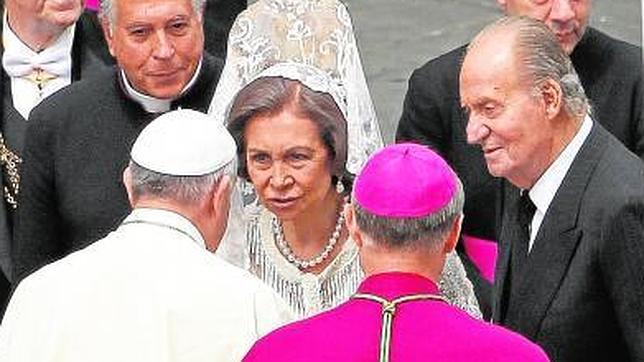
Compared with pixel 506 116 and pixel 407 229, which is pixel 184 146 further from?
pixel 506 116

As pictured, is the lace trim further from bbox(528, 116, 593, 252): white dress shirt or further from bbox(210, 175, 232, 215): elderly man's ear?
bbox(210, 175, 232, 215): elderly man's ear

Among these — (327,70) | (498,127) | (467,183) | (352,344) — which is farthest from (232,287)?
(467,183)

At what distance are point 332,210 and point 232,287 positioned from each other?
0.99 metres

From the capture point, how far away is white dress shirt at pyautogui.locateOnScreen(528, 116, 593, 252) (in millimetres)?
4645

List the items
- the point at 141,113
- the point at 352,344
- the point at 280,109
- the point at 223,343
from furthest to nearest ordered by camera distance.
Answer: the point at 141,113
the point at 280,109
the point at 223,343
the point at 352,344

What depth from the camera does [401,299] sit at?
3.89 metres

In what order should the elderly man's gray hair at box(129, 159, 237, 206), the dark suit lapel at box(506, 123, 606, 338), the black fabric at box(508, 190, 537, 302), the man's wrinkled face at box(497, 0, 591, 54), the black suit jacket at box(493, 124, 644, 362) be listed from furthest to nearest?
1. the man's wrinkled face at box(497, 0, 591, 54)
2. the black fabric at box(508, 190, 537, 302)
3. the dark suit lapel at box(506, 123, 606, 338)
4. the black suit jacket at box(493, 124, 644, 362)
5. the elderly man's gray hair at box(129, 159, 237, 206)

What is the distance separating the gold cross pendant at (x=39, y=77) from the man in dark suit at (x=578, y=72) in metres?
1.05

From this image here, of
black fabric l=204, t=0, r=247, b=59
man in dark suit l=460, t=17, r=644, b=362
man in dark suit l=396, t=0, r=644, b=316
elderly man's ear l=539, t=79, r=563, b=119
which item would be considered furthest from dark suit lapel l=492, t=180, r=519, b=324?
black fabric l=204, t=0, r=247, b=59

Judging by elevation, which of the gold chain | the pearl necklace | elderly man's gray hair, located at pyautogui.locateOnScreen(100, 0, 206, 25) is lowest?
the gold chain

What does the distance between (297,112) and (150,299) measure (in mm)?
1075

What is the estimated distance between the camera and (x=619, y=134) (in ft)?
18.2

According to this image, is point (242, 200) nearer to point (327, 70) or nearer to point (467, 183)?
point (327, 70)

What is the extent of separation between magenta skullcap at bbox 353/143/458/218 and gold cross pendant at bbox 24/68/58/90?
1.96 meters
